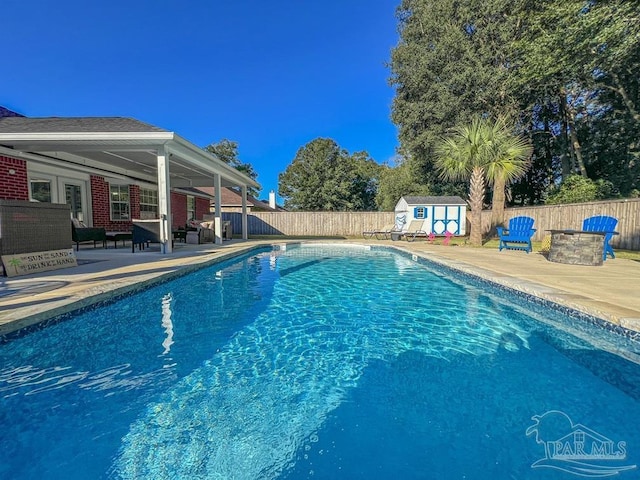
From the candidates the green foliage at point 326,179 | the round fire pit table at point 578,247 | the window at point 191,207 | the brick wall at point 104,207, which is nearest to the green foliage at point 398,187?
the green foliage at point 326,179

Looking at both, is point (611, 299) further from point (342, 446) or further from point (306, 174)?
point (306, 174)

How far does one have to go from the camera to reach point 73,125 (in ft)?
26.0

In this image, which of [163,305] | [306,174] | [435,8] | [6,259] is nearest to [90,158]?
[6,259]

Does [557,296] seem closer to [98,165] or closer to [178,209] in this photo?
[98,165]

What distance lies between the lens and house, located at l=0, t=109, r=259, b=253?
7.29 meters

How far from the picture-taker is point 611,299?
3.77 m

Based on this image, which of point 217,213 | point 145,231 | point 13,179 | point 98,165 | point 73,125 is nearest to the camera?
point 73,125

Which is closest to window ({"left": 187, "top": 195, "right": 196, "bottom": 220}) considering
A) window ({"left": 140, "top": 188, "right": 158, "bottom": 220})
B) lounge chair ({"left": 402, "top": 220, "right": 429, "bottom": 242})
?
window ({"left": 140, "top": 188, "right": 158, "bottom": 220})

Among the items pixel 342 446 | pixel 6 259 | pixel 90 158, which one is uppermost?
pixel 90 158

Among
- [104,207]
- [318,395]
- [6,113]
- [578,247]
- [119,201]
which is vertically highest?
[6,113]

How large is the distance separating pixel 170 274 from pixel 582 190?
17235 mm

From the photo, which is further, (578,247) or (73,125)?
(73,125)

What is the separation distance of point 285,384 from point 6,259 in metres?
5.46

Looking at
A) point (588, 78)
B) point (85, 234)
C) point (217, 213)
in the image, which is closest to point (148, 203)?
point (217, 213)
